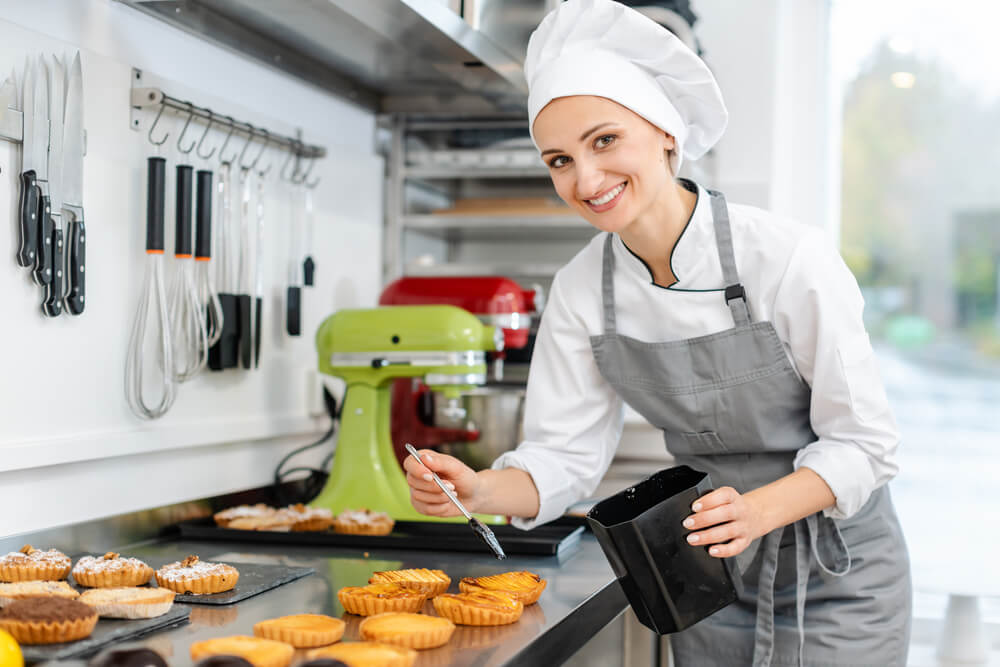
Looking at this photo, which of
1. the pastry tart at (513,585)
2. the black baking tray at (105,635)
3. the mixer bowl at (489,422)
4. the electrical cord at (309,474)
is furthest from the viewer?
the mixer bowl at (489,422)

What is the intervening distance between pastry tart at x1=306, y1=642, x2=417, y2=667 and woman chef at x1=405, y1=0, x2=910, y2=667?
1.18 ft

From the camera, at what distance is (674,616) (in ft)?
3.60

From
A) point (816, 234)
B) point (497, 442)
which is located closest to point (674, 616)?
point (816, 234)

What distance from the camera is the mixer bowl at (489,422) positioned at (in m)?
2.09

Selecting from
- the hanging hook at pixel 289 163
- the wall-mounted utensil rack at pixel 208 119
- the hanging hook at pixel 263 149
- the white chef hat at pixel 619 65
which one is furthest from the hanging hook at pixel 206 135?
the white chef hat at pixel 619 65

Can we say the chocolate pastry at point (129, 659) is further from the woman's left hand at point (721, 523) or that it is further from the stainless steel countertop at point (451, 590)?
the woman's left hand at point (721, 523)

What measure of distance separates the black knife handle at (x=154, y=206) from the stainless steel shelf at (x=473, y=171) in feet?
3.04

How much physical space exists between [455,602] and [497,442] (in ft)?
3.32

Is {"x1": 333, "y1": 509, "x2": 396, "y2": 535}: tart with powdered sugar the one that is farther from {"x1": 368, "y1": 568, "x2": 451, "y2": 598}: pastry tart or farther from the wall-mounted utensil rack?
the wall-mounted utensil rack

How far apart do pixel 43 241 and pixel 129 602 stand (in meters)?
0.57

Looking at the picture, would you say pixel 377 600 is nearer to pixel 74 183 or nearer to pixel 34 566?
pixel 34 566

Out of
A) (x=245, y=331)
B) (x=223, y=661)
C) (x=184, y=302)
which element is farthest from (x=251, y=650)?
(x=245, y=331)

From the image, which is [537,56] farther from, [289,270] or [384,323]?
[289,270]

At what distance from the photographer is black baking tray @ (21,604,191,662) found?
929 mm
